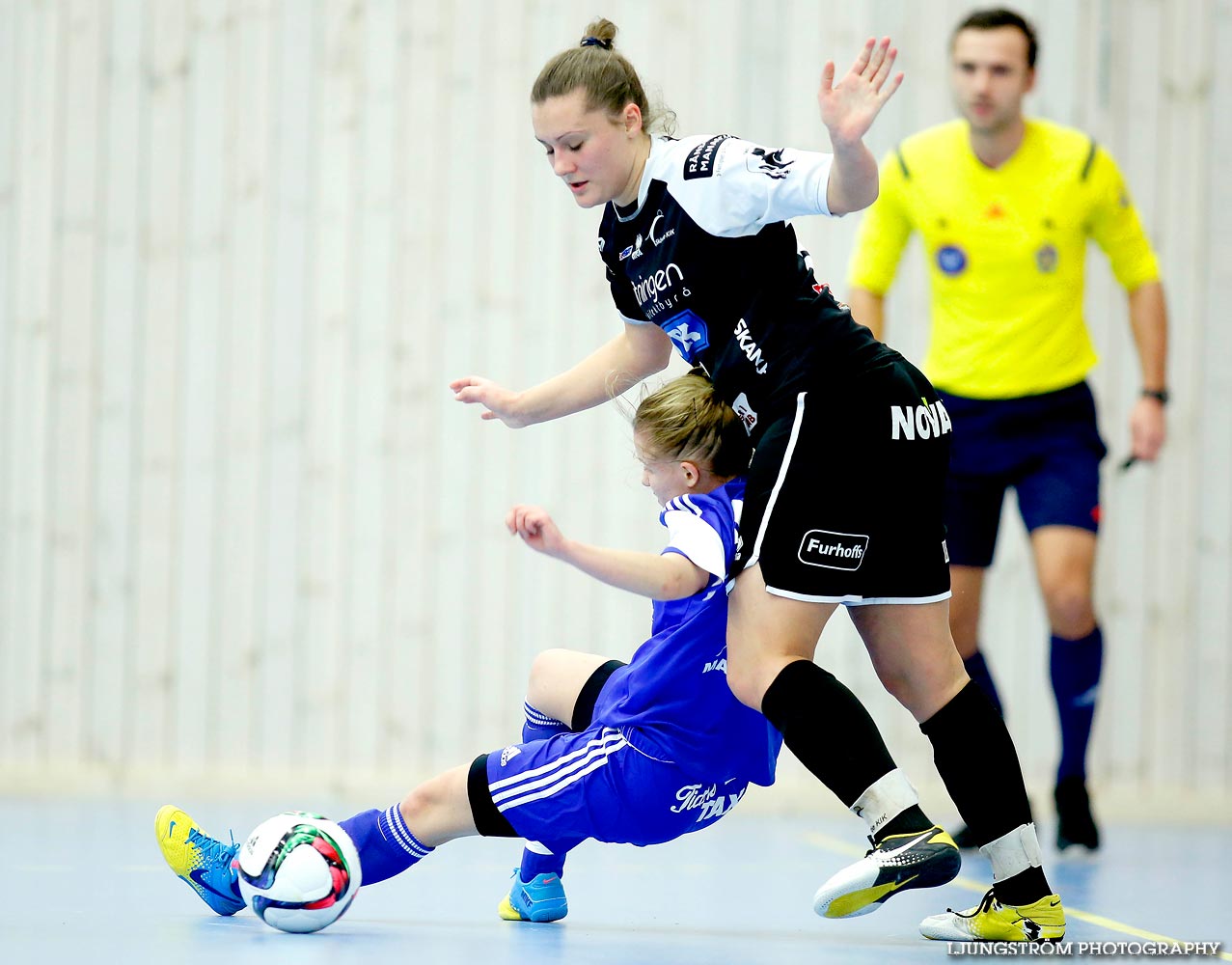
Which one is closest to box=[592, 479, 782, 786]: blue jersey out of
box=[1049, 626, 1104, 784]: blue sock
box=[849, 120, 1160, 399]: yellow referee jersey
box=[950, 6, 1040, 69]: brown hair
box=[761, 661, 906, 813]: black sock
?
box=[761, 661, 906, 813]: black sock

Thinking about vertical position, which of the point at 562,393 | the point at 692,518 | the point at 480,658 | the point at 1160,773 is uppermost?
the point at 562,393

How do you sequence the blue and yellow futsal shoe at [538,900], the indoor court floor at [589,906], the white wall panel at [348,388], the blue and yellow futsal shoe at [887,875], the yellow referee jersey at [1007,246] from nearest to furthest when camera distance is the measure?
the blue and yellow futsal shoe at [887,875] → the indoor court floor at [589,906] → the blue and yellow futsal shoe at [538,900] → the yellow referee jersey at [1007,246] → the white wall panel at [348,388]

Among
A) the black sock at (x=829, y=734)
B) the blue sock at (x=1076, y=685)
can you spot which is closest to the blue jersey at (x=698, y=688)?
the black sock at (x=829, y=734)

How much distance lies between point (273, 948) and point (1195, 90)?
4206 mm

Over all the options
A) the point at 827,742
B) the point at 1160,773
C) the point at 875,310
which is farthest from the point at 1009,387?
the point at 1160,773

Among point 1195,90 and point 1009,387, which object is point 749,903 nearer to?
point 1009,387

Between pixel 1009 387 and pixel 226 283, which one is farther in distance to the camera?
pixel 226 283

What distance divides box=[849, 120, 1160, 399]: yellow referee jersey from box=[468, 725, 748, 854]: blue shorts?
1.63 meters

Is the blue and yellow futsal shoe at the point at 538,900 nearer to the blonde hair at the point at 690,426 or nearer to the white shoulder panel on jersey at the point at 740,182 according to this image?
the blonde hair at the point at 690,426

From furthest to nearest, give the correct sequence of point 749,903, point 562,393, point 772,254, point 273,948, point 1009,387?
point 1009,387 < point 749,903 < point 562,393 < point 772,254 < point 273,948

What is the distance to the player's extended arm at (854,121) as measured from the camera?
2021mm

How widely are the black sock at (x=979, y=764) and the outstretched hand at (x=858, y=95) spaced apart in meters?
0.84

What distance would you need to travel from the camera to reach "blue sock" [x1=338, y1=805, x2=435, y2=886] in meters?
2.29

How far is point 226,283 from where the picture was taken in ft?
15.9
